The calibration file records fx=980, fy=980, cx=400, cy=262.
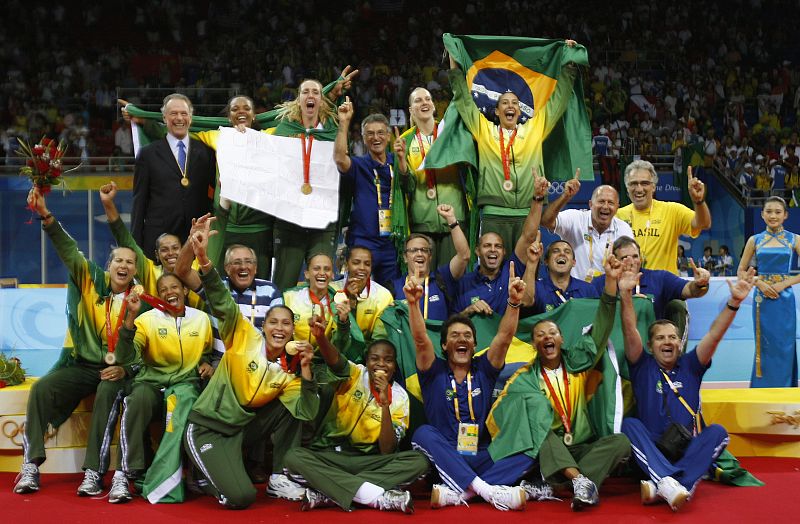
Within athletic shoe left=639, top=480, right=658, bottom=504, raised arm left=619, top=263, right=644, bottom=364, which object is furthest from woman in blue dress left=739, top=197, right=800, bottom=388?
athletic shoe left=639, top=480, right=658, bottom=504

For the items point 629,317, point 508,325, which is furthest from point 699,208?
point 508,325

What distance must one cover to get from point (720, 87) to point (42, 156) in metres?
15.8

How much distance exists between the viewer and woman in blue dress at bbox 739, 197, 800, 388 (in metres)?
8.26

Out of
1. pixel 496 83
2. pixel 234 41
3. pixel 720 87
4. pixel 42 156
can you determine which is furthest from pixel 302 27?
pixel 42 156

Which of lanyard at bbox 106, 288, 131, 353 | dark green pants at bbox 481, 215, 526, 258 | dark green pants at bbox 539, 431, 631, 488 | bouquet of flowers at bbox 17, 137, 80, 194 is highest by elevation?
bouquet of flowers at bbox 17, 137, 80, 194

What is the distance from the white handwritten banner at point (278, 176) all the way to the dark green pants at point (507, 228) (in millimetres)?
1119

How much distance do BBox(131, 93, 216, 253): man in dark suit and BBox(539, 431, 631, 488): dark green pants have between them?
119 inches

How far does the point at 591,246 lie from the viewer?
696 centimetres

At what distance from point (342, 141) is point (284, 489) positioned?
255 centimetres

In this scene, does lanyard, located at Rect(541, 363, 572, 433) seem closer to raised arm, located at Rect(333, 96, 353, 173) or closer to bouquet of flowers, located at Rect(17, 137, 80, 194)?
raised arm, located at Rect(333, 96, 353, 173)

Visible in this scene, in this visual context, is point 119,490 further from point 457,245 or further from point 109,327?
point 457,245

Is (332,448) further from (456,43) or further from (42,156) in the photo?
(456,43)

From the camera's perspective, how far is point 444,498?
529cm

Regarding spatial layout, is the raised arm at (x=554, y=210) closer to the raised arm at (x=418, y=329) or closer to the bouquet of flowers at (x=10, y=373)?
the raised arm at (x=418, y=329)
